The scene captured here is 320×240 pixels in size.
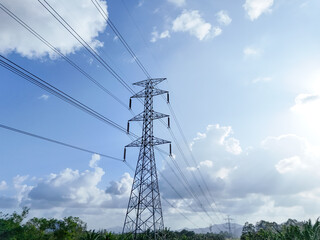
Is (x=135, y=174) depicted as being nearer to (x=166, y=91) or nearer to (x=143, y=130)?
(x=143, y=130)

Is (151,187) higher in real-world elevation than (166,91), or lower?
lower

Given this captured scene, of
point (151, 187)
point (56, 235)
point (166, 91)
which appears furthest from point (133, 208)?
point (56, 235)

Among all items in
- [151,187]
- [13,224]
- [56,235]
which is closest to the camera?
[151,187]

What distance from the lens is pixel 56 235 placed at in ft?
242

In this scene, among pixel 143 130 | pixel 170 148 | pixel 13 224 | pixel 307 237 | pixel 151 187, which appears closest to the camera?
pixel 307 237

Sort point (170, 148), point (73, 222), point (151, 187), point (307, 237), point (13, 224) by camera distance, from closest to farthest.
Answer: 1. point (307, 237)
2. point (151, 187)
3. point (170, 148)
4. point (13, 224)
5. point (73, 222)

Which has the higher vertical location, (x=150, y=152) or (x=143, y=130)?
(x=143, y=130)

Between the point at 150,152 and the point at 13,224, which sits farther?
the point at 13,224

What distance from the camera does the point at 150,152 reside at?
33969 mm

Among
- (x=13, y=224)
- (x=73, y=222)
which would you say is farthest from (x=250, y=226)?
(x=13, y=224)

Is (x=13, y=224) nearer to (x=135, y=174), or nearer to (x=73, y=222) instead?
(x=73, y=222)

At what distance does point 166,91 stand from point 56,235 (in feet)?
202

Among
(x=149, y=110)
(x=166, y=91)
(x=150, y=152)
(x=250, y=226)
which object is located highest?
(x=166, y=91)

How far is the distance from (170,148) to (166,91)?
8450 mm
